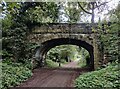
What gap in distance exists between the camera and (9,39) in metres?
14.7

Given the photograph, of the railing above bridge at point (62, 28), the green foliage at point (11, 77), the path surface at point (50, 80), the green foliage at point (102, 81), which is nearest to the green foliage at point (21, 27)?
the railing above bridge at point (62, 28)

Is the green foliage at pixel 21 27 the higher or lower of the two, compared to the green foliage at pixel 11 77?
higher

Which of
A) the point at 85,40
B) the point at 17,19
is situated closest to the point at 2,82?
the point at 17,19

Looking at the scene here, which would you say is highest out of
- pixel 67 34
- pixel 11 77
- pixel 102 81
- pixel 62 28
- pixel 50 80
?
pixel 62 28

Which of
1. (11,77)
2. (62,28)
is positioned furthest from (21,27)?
(11,77)

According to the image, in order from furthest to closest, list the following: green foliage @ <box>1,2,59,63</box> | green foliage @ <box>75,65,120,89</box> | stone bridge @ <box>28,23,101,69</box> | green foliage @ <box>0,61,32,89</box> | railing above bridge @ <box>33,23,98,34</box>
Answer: railing above bridge @ <box>33,23,98,34</box>
stone bridge @ <box>28,23,101,69</box>
green foliage @ <box>1,2,59,63</box>
green foliage @ <box>0,61,32,89</box>
green foliage @ <box>75,65,120,89</box>

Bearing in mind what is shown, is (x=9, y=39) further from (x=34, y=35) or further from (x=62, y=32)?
(x=62, y=32)

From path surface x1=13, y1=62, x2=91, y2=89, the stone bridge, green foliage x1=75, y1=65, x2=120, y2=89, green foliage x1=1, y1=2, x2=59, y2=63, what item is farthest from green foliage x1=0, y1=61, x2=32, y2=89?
the stone bridge

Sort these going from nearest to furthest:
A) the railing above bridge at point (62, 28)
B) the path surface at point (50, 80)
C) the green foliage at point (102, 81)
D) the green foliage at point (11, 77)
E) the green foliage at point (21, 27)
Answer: the green foliage at point (102, 81), the green foliage at point (11, 77), the path surface at point (50, 80), the green foliage at point (21, 27), the railing above bridge at point (62, 28)

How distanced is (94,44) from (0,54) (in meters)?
6.33

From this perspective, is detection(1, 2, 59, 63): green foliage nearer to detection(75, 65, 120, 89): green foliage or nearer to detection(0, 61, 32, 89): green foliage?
detection(0, 61, 32, 89): green foliage

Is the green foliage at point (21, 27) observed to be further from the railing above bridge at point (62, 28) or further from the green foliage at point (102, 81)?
the green foliage at point (102, 81)

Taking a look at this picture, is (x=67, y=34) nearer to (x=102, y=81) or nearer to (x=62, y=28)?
(x=62, y=28)

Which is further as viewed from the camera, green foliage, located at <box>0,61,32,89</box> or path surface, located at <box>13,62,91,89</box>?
path surface, located at <box>13,62,91,89</box>
